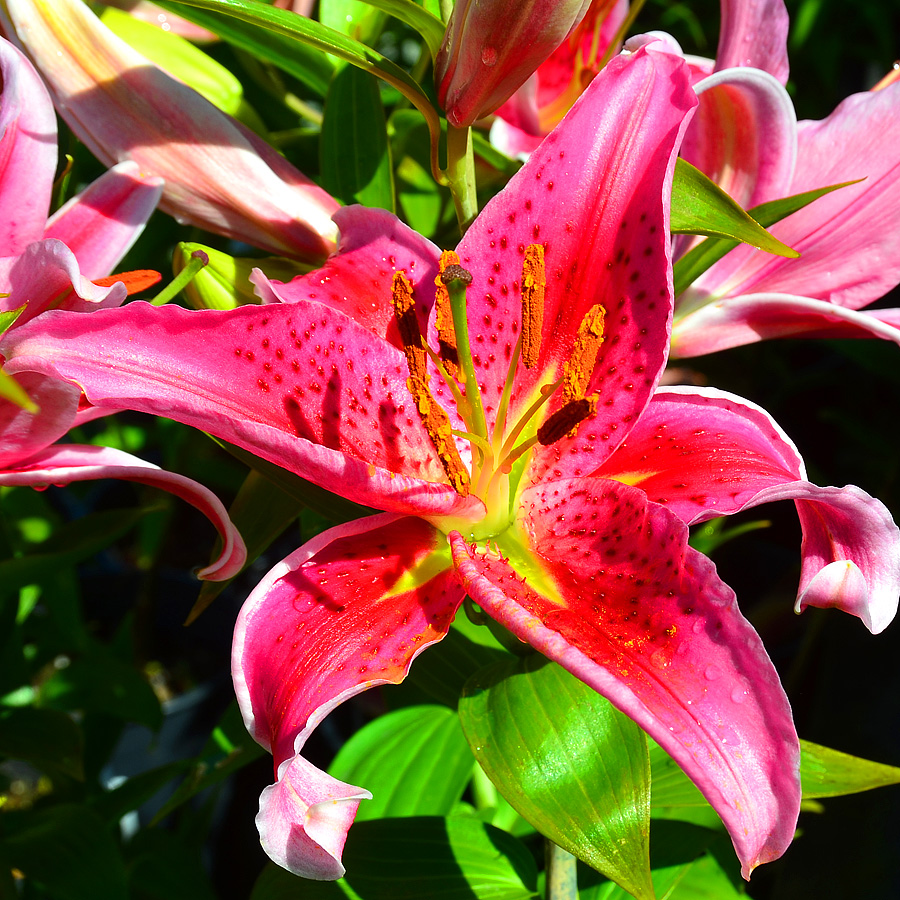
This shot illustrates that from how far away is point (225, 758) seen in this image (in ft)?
2.23

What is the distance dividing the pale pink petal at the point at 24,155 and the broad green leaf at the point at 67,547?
231 millimetres

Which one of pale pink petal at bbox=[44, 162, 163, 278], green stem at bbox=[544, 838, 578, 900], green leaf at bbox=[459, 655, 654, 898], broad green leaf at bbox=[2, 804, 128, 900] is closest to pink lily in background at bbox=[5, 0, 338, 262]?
pale pink petal at bbox=[44, 162, 163, 278]

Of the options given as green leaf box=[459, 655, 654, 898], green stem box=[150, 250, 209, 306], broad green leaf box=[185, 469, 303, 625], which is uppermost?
green stem box=[150, 250, 209, 306]

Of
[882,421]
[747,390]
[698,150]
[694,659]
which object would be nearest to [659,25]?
[747,390]

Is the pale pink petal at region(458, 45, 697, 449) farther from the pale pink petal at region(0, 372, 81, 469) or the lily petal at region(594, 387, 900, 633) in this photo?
the pale pink petal at region(0, 372, 81, 469)

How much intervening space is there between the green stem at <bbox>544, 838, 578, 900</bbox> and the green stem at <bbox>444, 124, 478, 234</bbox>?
335 mm


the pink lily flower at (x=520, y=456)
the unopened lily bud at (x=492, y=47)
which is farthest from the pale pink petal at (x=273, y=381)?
the unopened lily bud at (x=492, y=47)

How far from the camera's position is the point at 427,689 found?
60 centimetres

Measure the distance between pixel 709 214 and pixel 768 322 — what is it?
0.11m

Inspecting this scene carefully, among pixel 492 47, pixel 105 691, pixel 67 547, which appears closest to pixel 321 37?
pixel 492 47

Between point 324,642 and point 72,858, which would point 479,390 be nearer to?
point 324,642

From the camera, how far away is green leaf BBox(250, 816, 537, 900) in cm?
58

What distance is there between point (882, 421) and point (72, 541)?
1.36 meters

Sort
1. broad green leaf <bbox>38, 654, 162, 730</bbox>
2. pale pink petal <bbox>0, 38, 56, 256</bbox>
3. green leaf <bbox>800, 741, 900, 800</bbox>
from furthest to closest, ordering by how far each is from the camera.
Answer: broad green leaf <bbox>38, 654, 162, 730</bbox> < green leaf <bbox>800, 741, 900, 800</bbox> < pale pink petal <bbox>0, 38, 56, 256</bbox>
